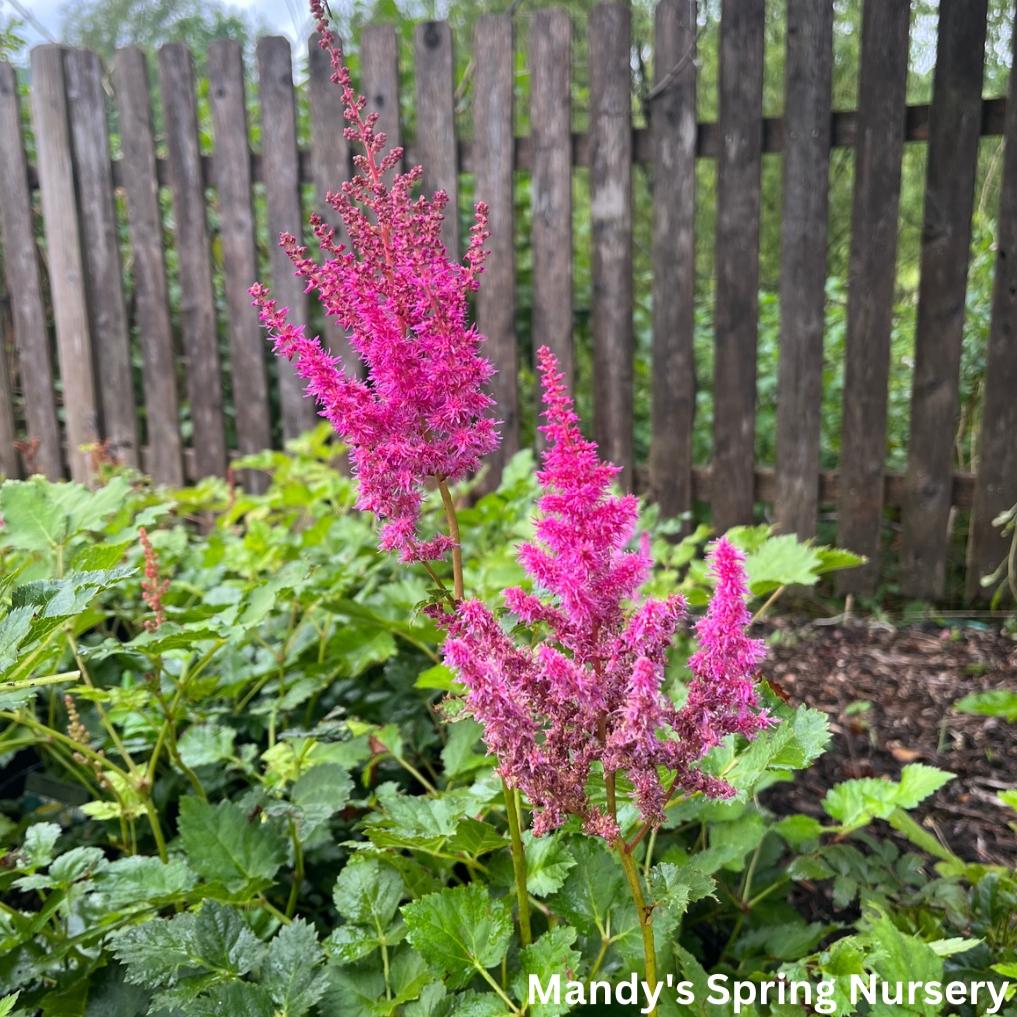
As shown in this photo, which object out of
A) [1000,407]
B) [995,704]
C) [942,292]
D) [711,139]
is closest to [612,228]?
[711,139]

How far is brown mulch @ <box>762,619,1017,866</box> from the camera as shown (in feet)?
7.14

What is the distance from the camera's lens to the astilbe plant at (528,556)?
0.77 meters

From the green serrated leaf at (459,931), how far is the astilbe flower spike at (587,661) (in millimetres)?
260

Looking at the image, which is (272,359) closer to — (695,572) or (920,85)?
(695,572)

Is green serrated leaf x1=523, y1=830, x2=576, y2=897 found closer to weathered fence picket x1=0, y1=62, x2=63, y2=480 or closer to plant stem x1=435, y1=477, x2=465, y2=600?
plant stem x1=435, y1=477, x2=465, y2=600

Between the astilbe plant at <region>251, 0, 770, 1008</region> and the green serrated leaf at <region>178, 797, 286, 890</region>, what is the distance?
1.77ft

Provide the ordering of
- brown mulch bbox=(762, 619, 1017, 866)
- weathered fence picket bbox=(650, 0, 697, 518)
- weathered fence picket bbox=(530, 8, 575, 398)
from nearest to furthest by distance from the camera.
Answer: brown mulch bbox=(762, 619, 1017, 866) → weathered fence picket bbox=(650, 0, 697, 518) → weathered fence picket bbox=(530, 8, 575, 398)

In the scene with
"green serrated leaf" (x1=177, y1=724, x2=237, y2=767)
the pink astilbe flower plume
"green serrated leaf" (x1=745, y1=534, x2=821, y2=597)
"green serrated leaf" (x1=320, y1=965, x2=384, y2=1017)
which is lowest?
"green serrated leaf" (x1=320, y1=965, x2=384, y2=1017)

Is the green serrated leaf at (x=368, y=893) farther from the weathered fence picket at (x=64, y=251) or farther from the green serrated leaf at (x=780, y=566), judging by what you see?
the weathered fence picket at (x=64, y=251)

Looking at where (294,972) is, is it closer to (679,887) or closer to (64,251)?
(679,887)

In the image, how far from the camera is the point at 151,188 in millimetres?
4230

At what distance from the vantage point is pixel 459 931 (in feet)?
3.26

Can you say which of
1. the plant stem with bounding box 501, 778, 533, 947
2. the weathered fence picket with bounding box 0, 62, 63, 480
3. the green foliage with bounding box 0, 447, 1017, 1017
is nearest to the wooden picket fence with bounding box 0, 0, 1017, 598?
the weathered fence picket with bounding box 0, 62, 63, 480

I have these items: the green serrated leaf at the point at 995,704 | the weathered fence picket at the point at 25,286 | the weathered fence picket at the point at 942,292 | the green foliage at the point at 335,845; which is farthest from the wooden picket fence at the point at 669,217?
the green serrated leaf at the point at 995,704
